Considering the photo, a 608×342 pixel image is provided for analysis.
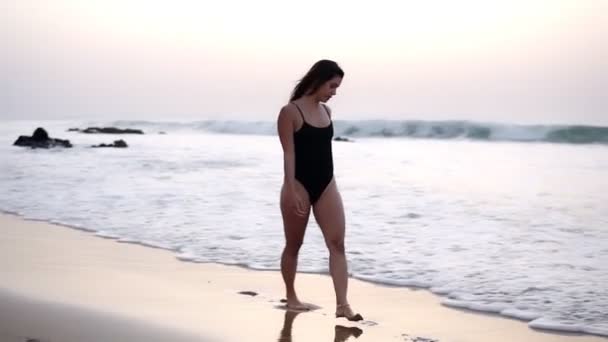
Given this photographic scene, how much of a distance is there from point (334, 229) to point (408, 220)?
5.13 m

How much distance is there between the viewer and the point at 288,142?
217 inches

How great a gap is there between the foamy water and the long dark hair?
6.27 feet

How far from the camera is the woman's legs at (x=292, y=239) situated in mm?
5703

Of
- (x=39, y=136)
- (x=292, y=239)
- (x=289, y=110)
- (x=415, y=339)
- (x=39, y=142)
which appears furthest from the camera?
(x=39, y=136)

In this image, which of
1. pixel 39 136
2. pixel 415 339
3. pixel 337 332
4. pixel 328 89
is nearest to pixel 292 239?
pixel 337 332

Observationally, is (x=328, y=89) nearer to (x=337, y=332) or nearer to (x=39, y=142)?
(x=337, y=332)

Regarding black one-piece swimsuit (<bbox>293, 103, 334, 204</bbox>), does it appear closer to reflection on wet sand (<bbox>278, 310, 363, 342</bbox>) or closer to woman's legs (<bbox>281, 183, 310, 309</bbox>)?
woman's legs (<bbox>281, 183, 310, 309</bbox>)

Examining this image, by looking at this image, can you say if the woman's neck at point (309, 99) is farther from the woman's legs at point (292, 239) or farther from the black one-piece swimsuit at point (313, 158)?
the woman's legs at point (292, 239)

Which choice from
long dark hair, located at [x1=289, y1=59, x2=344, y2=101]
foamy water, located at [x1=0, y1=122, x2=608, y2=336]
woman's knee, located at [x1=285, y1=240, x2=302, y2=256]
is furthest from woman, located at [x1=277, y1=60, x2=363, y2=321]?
foamy water, located at [x1=0, y1=122, x2=608, y2=336]

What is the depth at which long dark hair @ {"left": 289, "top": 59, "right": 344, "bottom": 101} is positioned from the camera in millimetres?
5562

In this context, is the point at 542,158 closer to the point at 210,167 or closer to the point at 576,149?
the point at 576,149

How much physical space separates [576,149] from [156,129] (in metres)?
42.2

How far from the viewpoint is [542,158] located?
25453mm

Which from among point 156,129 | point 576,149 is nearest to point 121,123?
point 156,129
